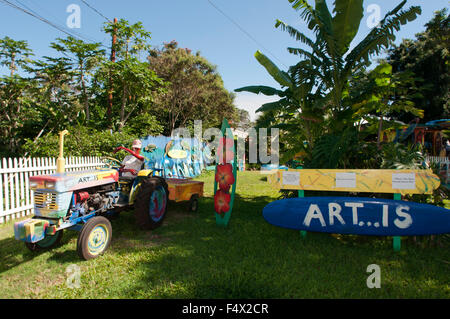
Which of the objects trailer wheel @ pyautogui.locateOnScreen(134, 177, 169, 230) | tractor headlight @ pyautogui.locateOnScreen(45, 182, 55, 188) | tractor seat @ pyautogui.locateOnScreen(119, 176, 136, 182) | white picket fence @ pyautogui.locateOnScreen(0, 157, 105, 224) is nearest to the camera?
tractor headlight @ pyautogui.locateOnScreen(45, 182, 55, 188)

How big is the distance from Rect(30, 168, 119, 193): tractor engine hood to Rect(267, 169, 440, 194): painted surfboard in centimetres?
284

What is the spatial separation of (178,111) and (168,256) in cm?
1622

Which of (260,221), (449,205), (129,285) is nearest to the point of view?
(129,285)

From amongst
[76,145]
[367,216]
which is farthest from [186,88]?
[367,216]

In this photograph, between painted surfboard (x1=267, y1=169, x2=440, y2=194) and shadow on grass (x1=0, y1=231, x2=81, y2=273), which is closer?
shadow on grass (x1=0, y1=231, x2=81, y2=273)

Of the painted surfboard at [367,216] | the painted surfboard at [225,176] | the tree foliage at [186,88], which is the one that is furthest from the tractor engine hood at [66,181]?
the tree foliage at [186,88]

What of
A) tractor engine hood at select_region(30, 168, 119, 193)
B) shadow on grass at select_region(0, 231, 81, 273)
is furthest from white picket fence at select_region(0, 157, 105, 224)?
tractor engine hood at select_region(30, 168, 119, 193)

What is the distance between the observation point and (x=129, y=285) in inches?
98.7

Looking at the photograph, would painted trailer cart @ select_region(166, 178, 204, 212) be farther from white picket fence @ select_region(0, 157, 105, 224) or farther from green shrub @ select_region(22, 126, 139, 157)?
green shrub @ select_region(22, 126, 139, 157)

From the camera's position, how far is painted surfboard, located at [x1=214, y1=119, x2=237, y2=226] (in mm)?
4359

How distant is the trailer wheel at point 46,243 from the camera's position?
3160 mm

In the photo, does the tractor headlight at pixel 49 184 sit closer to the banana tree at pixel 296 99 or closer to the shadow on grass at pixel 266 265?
the shadow on grass at pixel 266 265

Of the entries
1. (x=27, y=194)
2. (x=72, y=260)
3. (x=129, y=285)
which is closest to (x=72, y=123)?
(x=27, y=194)
